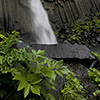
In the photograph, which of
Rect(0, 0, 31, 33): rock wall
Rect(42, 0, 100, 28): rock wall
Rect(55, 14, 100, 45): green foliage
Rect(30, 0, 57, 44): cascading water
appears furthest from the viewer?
Rect(42, 0, 100, 28): rock wall

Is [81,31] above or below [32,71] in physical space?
below

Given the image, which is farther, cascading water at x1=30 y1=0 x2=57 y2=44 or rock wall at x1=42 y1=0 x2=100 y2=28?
rock wall at x1=42 y1=0 x2=100 y2=28

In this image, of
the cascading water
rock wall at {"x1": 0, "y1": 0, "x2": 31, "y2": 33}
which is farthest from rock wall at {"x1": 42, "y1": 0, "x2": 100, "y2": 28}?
rock wall at {"x1": 0, "y1": 0, "x2": 31, "y2": 33}

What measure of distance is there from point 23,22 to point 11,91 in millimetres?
7285

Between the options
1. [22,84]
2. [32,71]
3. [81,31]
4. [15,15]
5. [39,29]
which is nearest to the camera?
[22,84]

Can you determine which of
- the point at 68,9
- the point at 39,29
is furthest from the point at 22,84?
the point at 68,9

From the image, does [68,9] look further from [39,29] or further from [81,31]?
[39,29]

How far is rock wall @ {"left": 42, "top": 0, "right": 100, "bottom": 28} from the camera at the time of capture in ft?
42.4

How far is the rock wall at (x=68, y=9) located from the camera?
1291cm

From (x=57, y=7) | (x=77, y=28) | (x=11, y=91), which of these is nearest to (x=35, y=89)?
(x=11, y=91)

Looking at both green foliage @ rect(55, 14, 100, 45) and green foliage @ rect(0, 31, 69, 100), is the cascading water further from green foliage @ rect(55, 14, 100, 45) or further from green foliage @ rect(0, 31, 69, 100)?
green foliage @ rect(0, 31, 69, 100)

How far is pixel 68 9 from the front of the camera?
13.5 m

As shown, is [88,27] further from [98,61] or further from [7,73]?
[7,73]

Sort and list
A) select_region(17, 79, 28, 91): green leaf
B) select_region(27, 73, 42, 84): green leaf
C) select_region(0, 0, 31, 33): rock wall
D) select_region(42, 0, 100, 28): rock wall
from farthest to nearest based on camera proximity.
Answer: select_region(42, 0, 100, 28): rock wall, select_region(0, 0, 31, 33): rock wall, select_region(27, 73, 42, 84): green leaf, select_region(17, 79, 28, 91): green leaf
